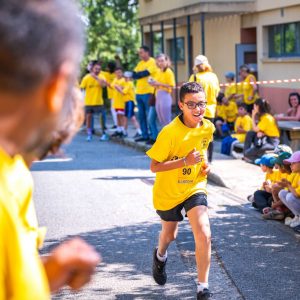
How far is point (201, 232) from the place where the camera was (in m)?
6.00

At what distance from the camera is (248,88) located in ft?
62.3

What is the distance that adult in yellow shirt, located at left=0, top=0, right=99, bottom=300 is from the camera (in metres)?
1.50

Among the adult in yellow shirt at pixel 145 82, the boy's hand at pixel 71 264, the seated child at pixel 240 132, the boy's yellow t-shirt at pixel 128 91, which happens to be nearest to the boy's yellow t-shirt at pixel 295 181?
the seated child at pixel 240 132

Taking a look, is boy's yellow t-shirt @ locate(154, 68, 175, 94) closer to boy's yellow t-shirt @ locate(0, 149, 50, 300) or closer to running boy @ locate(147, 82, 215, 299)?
running boy @ locate(147, 82, 215, 299)

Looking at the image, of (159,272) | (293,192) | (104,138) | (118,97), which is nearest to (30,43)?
(159,272)

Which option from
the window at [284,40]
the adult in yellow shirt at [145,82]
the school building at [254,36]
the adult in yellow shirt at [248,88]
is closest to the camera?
the adult in yellow shirt at [145,82]

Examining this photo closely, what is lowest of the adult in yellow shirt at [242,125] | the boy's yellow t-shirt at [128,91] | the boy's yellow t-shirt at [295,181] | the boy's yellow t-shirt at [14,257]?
the adult in yellow shirt at [242,125]

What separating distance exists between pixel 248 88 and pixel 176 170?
12984 millimetres

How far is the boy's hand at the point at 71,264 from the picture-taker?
5.93 feet

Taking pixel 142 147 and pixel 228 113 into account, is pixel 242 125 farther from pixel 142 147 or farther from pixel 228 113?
pixel 142 147

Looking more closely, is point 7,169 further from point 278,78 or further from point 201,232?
point 278,78

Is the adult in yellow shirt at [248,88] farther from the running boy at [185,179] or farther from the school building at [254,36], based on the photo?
the running boy at [185,179]

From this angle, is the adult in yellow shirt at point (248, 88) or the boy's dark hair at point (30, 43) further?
the adult in yellow shirt at point (248, 88)

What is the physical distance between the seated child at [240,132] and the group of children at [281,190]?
5459 millimetres
